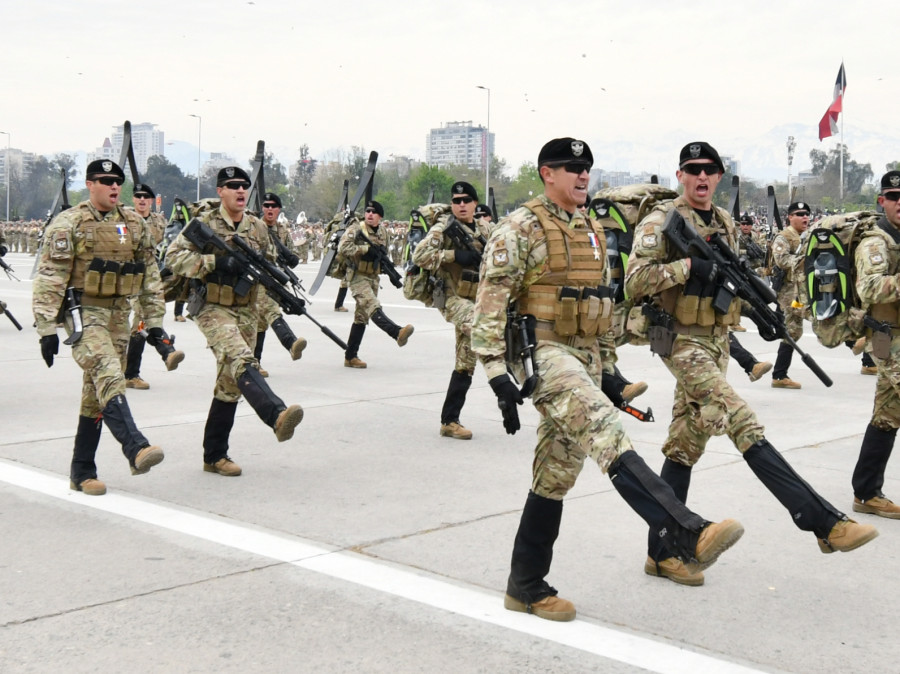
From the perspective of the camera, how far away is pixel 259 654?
4.02 metres

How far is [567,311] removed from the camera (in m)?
4.51

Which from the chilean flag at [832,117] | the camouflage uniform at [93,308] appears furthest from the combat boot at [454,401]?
the chilean flag at [832,117]

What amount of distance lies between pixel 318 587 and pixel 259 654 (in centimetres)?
76

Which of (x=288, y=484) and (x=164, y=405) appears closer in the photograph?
(x=288, y=484)

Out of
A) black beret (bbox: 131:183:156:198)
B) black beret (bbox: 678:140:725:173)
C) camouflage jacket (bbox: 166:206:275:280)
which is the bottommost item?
camouflage jacket (bbox: 166:206:275:280)

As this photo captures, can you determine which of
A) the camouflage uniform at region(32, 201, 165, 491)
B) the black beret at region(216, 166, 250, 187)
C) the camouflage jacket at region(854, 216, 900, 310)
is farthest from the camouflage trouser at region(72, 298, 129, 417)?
the camouflage jacket at region(854, 216, 900, 310)

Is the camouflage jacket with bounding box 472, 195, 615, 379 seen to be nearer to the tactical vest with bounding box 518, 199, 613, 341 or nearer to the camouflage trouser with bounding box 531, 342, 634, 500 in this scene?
the tactical vest with bounding box 518, 199, 613, 341

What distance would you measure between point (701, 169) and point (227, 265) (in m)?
3.28

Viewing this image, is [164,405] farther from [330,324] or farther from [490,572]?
[330,324]

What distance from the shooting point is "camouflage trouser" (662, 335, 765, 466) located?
15.9 feet

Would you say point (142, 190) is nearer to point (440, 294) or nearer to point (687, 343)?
point (440, 294)

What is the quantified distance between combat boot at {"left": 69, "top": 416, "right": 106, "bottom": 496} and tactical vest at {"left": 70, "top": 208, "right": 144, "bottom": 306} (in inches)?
30.8

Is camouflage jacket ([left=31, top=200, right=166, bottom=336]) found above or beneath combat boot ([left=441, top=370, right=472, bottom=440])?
above

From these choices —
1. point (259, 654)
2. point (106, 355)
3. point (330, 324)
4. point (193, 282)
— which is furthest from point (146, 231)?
point (330, 324)
